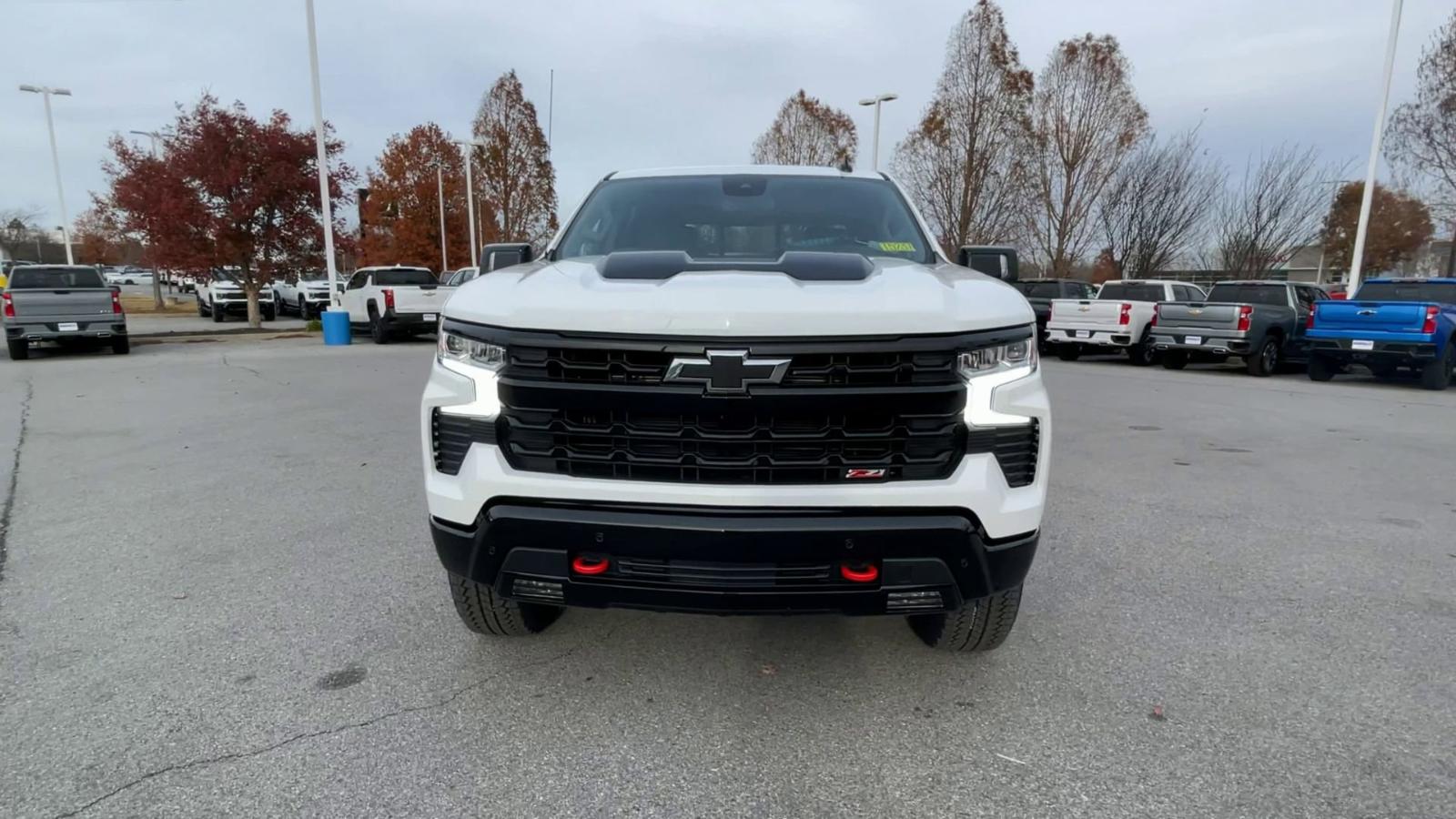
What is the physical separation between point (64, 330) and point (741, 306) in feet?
55.1

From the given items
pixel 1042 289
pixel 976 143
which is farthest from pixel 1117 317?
pixel 976 143

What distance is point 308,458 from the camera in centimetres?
643

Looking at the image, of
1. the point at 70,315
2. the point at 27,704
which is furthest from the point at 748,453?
the point at 70,315

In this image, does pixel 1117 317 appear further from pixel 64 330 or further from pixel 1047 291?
pixel 64 330

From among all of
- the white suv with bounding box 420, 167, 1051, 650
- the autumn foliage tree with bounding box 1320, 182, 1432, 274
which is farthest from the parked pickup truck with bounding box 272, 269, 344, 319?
the autumn foliage tree with bounding box 1320, 182, 1432, 274

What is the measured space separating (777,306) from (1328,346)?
14.2 m

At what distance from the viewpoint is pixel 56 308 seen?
46.2 ft

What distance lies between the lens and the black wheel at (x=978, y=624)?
2816 mm

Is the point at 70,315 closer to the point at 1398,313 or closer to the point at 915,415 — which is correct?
the point at 915,415

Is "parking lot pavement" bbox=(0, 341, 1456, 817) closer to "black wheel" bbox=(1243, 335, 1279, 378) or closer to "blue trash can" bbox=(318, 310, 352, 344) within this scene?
"black wheel" bbox=(1243, 335, 1279, 378)

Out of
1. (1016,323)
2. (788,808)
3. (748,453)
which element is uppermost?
(1016,323)

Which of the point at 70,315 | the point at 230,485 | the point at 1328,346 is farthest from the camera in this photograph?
the point at 70,315

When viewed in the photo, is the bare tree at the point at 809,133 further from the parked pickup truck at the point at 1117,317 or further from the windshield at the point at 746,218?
the windshield at the point at 746,218

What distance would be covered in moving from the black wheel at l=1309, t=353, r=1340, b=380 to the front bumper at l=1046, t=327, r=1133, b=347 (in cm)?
295
